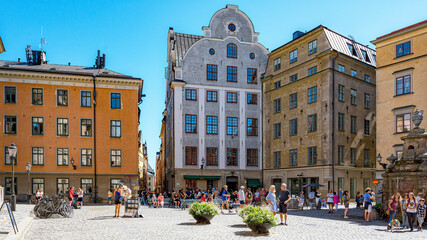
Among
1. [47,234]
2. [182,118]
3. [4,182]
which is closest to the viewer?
[47,234]

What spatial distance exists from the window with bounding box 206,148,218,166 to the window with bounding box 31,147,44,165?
16986 millimetres

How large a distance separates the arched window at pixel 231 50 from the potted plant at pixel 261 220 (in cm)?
3455

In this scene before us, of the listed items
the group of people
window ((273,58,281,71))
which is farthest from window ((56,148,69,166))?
the group of people

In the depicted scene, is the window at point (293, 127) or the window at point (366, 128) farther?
the window at point (293, 127)

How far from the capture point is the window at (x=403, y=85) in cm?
3266

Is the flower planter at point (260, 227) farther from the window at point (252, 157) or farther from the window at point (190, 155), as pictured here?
the window at point (252, 157)

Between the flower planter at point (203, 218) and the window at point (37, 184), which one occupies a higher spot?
the flower planter at point (203, 218)

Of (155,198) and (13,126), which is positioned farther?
(13,126)

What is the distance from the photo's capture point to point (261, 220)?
43.8ft

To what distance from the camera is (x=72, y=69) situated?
133 feet

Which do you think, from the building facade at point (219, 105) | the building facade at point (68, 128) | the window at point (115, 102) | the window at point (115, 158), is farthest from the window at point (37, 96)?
the building facade at point (219, 105)

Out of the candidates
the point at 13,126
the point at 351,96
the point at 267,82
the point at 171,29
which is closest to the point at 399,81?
the point at 351,96

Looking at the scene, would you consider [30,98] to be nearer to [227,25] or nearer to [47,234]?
[227,25]

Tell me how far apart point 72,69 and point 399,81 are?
101ft
